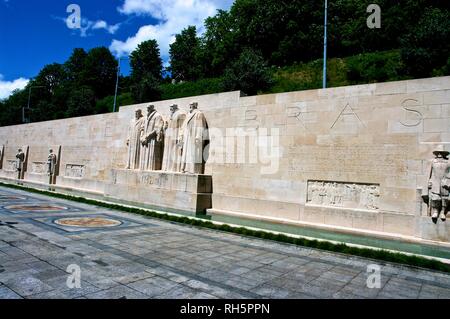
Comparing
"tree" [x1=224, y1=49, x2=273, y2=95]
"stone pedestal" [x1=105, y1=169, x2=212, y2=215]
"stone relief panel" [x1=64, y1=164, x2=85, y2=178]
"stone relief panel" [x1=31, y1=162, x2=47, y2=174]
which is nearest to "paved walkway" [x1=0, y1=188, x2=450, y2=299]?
"stone pedestal" [x1=105, y1=169, x2=212, y2=215]

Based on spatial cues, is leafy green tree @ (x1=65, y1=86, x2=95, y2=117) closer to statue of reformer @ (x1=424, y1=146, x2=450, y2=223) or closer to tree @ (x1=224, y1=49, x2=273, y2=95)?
tree @ (x1=224, y1=49, x2=273, y2=95)

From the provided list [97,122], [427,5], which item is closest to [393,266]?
[97,122]

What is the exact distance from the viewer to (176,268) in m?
5.79

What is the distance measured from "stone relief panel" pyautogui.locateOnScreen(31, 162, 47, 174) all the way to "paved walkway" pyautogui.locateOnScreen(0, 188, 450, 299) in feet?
55.6

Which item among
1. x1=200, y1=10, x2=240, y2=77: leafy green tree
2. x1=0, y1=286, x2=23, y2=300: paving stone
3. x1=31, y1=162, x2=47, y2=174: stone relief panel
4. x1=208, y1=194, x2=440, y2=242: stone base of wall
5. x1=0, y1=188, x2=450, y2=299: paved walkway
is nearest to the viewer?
A: x1=0, y1=286, x2=23, y2=300: paving stone

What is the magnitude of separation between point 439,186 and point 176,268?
22.1 ft

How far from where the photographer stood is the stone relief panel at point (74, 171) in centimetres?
2086

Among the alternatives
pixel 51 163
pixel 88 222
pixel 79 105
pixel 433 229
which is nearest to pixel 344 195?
pixel 433 229

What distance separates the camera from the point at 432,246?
802cm

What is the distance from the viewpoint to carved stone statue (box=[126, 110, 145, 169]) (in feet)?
52.7

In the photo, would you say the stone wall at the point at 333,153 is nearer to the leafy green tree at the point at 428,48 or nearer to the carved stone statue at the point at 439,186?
the carved stone statue at the point at 439,186

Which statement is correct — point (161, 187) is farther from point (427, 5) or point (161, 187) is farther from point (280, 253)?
point (427, 5)

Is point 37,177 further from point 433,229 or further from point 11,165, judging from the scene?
point 433,229

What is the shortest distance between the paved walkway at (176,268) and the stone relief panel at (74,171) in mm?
12009
